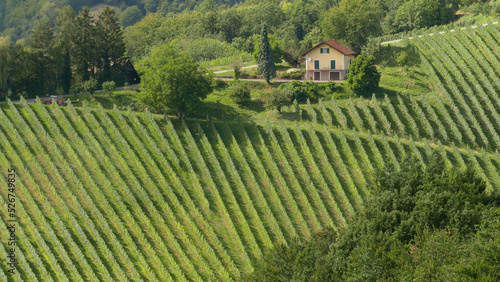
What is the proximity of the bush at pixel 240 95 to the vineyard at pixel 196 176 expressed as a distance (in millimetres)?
8827

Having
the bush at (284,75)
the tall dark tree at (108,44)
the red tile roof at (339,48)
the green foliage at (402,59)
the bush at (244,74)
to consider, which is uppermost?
the tall dark tree at (108,44)

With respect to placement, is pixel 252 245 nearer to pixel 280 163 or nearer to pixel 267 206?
pixel 267 206

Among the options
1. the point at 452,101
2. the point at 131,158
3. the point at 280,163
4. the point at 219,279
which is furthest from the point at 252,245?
the point at 452,101

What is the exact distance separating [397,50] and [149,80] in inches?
1956

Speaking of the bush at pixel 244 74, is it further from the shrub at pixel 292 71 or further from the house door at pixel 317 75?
the house door at pixel 317 75

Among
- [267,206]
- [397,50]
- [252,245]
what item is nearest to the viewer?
[252,245]

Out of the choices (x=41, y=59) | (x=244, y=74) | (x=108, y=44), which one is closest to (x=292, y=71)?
(x=244, y=74)

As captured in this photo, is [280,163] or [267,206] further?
[280,163]

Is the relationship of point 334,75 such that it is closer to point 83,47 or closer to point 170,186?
point 170,186

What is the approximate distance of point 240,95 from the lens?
277 ft

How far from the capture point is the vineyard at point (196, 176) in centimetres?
5612

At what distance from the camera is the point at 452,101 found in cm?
8412

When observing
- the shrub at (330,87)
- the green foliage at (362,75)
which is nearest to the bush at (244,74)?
Result: the shrub at (330,87)

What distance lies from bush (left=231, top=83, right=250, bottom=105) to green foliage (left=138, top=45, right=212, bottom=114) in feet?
29.5
